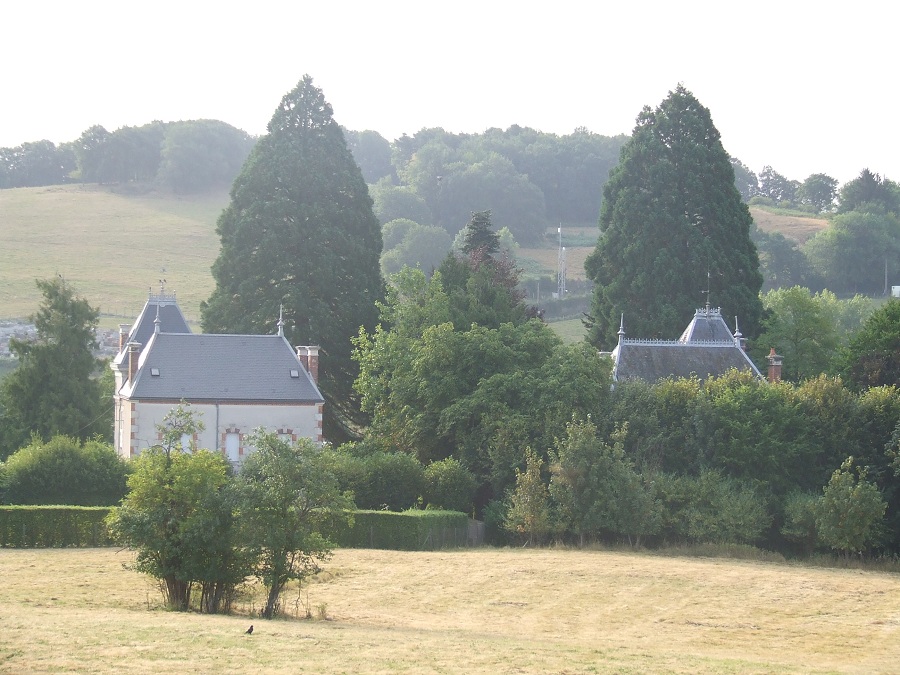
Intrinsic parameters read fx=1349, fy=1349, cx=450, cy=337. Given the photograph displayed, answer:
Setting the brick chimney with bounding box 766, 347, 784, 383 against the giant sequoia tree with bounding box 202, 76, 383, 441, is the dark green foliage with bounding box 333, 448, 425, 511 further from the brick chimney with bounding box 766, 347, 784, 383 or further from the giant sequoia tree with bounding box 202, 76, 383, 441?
the brick chimney with bounding box 766, 347, 784, 383

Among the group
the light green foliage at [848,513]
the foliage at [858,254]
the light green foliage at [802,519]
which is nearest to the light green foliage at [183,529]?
the light green foliage at [802,519]

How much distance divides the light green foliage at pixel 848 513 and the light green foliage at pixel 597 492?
18.1 ft

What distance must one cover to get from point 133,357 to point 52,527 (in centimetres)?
1081

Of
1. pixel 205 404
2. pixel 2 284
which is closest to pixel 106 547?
pixel 205 404

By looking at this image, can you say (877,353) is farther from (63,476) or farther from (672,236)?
(63,476)

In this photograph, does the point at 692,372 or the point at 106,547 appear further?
the point at 692,372

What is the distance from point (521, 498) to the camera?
146ft

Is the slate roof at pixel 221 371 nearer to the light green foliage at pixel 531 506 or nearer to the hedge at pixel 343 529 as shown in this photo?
the hedge at pixel 343 529

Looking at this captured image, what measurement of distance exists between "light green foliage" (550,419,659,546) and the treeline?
101103 mm

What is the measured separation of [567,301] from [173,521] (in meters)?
76.4

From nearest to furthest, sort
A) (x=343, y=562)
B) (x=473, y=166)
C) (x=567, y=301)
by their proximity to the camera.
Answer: (x=343, y=562) < (x=567, y=301) < (x=473, y=166)

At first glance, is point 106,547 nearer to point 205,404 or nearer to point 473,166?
point 205,404

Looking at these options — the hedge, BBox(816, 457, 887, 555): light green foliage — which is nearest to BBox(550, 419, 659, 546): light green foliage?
the hedge

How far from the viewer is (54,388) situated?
57.2 meters
